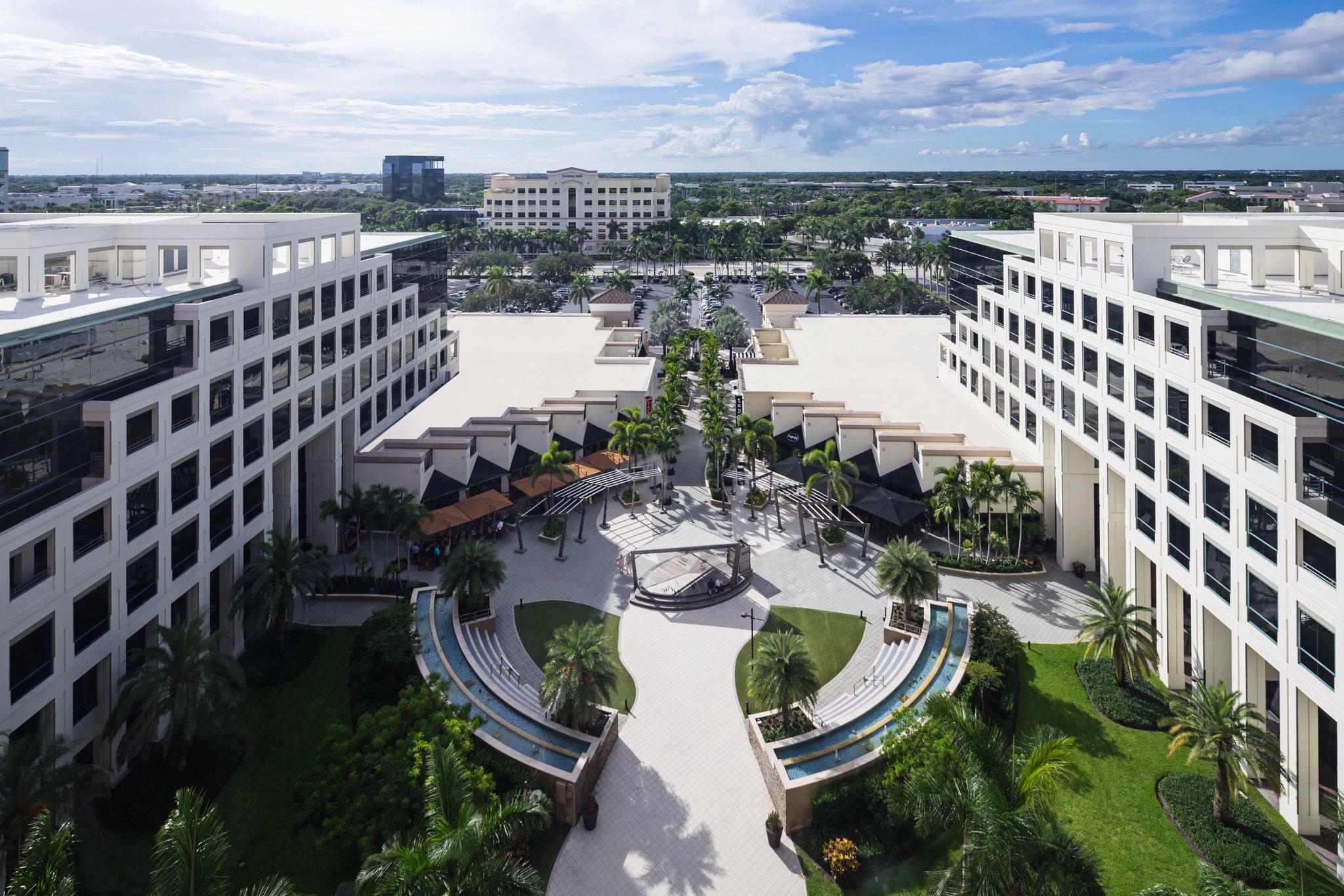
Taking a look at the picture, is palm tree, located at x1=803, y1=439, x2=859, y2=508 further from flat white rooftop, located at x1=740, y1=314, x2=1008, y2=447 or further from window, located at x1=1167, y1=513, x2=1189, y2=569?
window, located at x1=1167, y1=513, x2=1189, y2=569

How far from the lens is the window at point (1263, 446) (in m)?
26.0

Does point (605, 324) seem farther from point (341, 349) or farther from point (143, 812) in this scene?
point (143, 812)

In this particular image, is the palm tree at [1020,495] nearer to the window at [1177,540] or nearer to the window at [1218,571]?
the window at [1177,540]

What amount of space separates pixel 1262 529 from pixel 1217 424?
14.9 feet

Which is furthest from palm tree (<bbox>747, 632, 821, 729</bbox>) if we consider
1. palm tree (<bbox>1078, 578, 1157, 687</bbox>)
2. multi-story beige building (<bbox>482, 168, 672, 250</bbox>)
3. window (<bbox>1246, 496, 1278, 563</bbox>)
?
multi-story beige building (<bbox>482, 168, 672, 250</bbox>)

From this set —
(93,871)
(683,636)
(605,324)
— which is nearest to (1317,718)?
(683,636)

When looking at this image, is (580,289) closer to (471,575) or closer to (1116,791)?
(471,575)

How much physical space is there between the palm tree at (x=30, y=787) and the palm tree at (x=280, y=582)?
1113cm

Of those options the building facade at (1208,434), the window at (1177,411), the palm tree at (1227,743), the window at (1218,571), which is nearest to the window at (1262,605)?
the building facade at (1208,434)

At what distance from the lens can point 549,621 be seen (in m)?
38.5

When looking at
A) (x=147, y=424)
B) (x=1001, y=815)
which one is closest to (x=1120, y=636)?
(x=1001, y=815)

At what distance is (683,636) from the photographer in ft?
123

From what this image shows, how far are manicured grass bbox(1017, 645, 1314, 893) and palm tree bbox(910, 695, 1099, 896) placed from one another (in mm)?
2552

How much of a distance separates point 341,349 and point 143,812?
27601 mm
